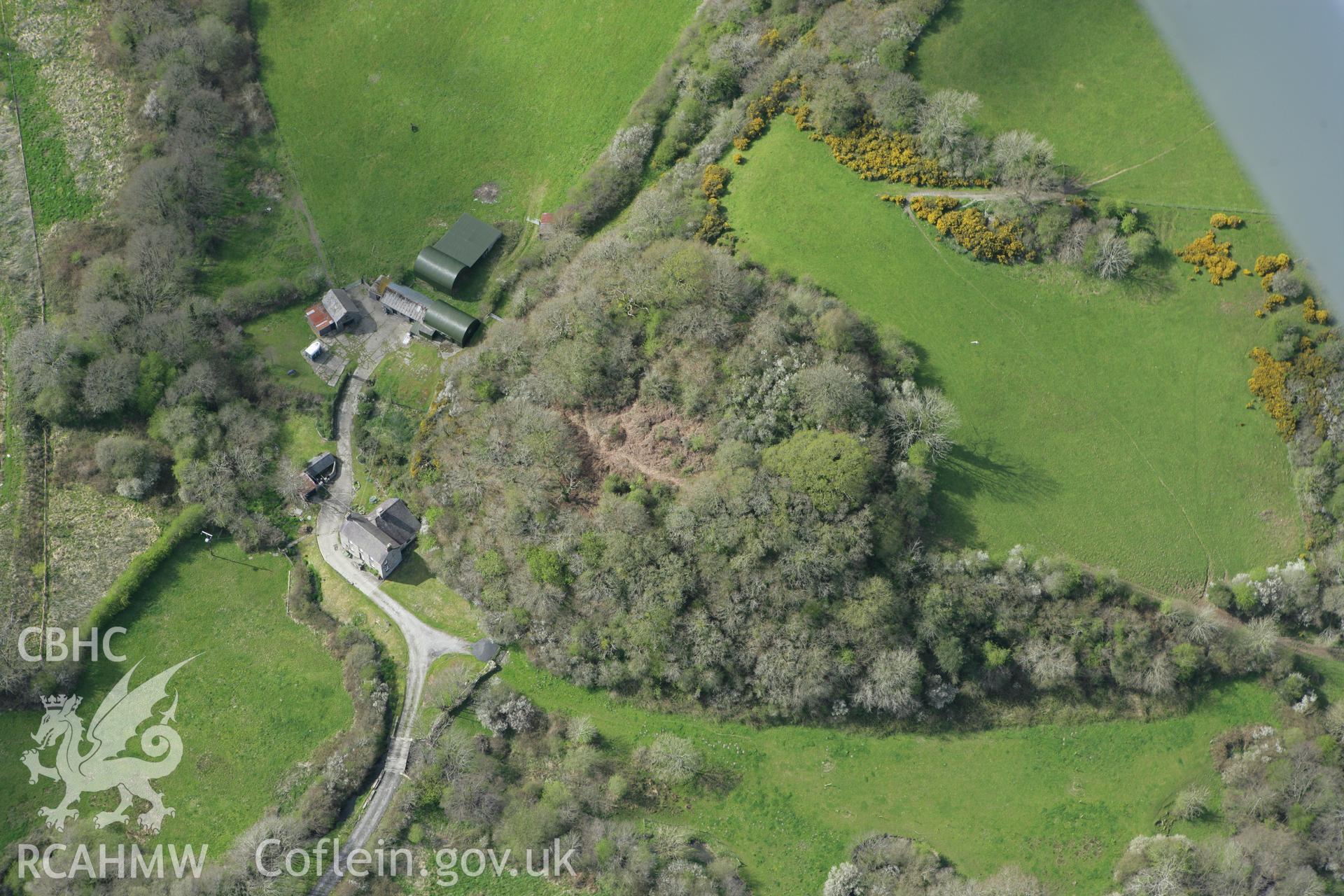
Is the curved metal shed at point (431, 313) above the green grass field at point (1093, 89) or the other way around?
the other way around

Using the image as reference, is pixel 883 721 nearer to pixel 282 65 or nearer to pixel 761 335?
pixel 761 335

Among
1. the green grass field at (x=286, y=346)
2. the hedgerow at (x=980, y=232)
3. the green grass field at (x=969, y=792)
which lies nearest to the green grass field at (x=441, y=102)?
the green grass field at (x=286, y=346)

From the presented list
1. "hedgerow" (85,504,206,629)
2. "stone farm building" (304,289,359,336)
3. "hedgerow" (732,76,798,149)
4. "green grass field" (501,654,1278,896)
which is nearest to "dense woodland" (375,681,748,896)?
"green grass field" (501,654,1278,896)

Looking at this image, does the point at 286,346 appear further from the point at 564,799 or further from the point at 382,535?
the point at 564,799

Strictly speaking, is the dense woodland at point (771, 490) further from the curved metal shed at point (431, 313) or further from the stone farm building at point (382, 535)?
the curved metal shed at point (431, 313)

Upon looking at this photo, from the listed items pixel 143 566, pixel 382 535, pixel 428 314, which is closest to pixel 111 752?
pixel 143 566

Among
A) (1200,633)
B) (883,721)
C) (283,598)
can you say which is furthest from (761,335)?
(283,598)
